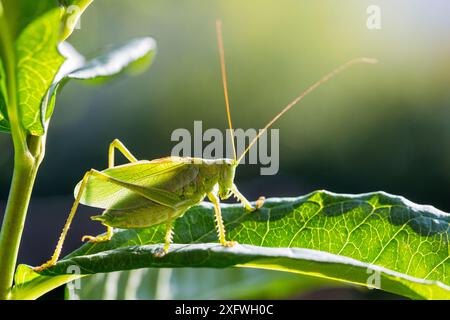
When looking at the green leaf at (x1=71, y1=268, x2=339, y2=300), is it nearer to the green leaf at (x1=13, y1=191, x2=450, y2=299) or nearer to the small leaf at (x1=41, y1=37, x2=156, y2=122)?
the green leaf at (x1=13, y1=191, x2=450, y2=299)

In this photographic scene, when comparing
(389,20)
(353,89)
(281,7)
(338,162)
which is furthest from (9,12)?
(281,7)

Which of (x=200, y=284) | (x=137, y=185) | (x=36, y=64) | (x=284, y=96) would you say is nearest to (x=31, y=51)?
(x=36, y=64)

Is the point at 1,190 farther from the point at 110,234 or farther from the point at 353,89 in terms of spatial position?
the point at 353,89

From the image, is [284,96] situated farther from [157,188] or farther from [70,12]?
[70,12]

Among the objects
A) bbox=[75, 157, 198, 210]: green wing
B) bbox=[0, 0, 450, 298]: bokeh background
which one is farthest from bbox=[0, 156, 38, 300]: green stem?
bbox=[0, 0, 450, 298]: bokeh background

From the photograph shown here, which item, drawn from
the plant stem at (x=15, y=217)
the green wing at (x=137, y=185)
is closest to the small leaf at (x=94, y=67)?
the plant stem at (x=15, y=217)

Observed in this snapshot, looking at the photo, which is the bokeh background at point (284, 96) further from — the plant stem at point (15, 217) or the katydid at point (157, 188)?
the plant stem at point (15, 217)
